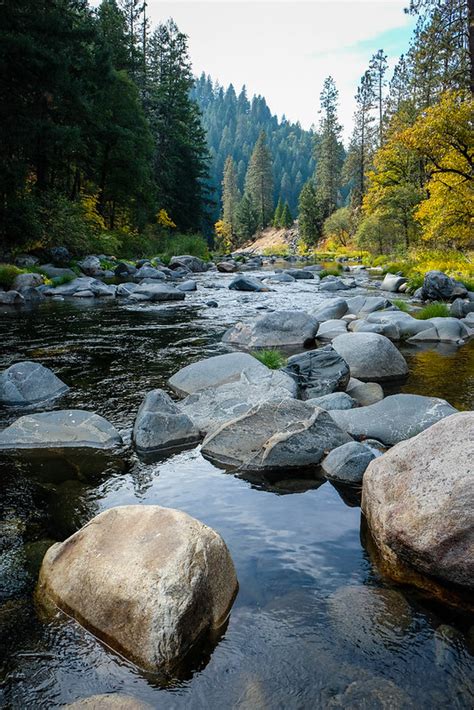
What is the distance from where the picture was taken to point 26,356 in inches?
341

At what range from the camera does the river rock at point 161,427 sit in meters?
5.12

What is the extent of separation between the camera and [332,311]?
1249 centimetres

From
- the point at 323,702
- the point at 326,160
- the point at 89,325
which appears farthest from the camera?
the point at 326,160

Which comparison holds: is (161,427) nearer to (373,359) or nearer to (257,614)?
(257,614)

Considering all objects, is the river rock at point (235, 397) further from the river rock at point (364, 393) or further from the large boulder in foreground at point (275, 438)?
the river rock at point (364, 393)

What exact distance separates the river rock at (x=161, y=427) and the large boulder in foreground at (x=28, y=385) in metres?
1.79

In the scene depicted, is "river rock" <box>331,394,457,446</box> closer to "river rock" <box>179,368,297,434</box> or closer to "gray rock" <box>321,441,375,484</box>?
"gray rock" <box>321,441,375,484</box>

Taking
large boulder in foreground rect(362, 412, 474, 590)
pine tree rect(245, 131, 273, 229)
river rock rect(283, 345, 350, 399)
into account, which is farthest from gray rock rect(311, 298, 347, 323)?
pine tree rect(245, 131, 273, 229)

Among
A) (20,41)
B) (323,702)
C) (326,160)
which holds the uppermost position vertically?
(326,160)

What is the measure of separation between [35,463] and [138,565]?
2376 millimetres

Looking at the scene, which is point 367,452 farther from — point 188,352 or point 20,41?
point 20,41

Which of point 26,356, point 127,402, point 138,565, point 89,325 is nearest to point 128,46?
point 89,325

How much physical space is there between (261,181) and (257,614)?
9350 cm

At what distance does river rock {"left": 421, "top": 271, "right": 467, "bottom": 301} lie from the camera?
51.3 ft
